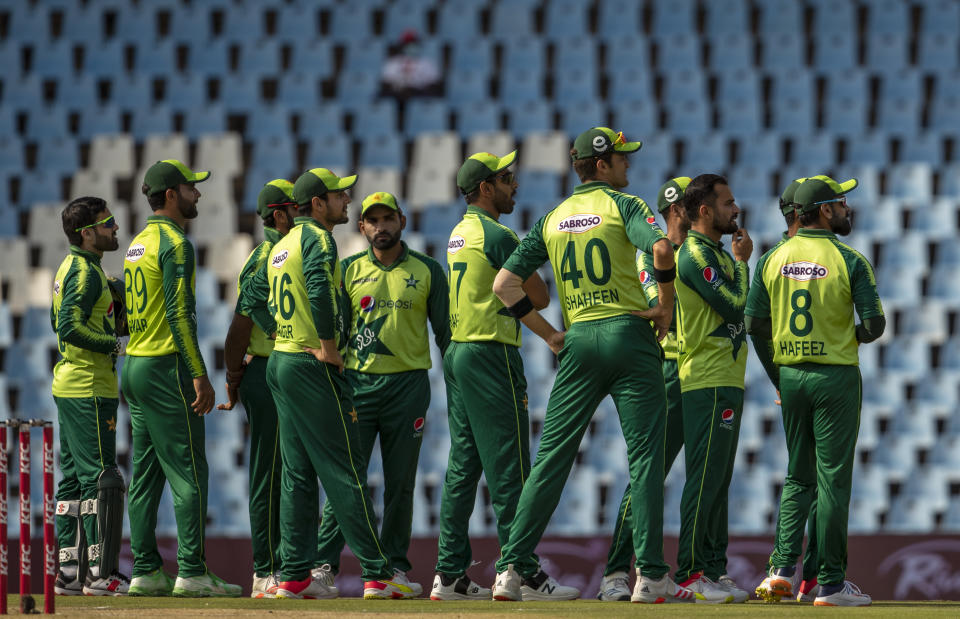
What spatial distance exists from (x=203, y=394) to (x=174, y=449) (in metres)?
0.34

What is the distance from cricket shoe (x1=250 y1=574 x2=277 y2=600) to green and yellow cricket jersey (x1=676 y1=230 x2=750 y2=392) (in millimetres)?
2406

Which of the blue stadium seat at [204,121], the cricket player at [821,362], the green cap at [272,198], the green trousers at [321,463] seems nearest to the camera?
the cricket player at [821,362]

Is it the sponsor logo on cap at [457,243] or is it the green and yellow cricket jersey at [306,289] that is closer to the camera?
the green and yellow cricket jersey at [306,289]

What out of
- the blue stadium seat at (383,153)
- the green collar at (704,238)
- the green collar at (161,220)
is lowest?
the green collar at (704,238)

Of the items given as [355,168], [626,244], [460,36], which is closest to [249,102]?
[355,168]

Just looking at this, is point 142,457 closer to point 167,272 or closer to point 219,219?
point 167,272

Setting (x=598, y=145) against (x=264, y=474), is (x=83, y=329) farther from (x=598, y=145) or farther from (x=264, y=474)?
(x=598, y=145)

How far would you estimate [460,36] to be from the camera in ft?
58.4

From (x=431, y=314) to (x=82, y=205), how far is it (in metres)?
2.00

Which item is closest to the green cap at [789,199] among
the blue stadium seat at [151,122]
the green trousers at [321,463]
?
the green trousers at [321,463]

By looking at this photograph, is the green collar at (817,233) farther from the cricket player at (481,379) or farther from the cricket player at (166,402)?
the cricket player at (166,402)

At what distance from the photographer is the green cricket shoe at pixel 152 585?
6.66 metres

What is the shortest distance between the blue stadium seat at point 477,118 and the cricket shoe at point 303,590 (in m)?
10.4

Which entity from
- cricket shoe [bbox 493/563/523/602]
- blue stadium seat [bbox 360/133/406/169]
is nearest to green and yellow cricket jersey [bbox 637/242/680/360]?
cricket shoe [bbox 493/563/523/602]
